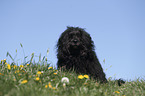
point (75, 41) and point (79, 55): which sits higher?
point (75, 41)

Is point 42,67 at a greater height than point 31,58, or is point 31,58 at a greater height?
point 31,58

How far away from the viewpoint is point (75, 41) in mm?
5773

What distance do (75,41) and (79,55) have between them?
54cm

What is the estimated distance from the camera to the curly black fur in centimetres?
591

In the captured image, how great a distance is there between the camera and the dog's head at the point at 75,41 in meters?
5.81

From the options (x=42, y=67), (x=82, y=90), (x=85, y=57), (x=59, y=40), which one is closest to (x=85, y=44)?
(x=85, y=57)

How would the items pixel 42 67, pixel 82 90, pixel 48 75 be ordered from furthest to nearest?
pixel 42 67 → pixel 48 75 → pixel 82 90

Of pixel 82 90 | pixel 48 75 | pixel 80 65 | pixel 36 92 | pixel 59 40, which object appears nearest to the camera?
pixel 36 92

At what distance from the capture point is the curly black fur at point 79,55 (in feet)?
19.4

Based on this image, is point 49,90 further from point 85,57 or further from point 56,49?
point 56,49

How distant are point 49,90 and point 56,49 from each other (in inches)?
145

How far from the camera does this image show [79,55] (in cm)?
602

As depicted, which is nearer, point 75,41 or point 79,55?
point 75,41

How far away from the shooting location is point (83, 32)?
630 cm
